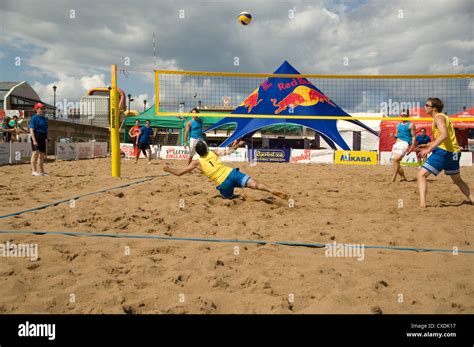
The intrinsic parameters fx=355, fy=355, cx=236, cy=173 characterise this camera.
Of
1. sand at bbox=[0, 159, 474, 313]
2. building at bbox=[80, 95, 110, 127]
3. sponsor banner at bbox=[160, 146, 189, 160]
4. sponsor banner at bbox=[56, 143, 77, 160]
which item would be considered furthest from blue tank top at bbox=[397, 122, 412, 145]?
building at bbox=[80, 95, 110, 127]

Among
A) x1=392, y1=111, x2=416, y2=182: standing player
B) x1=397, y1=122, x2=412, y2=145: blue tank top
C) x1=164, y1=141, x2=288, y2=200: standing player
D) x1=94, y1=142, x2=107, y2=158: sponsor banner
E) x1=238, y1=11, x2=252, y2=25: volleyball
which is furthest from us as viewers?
x1=94, y1=142, x2=107, y2=158: sponsor banner

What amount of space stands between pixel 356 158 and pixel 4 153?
533 inches

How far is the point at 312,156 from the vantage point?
16438 mm

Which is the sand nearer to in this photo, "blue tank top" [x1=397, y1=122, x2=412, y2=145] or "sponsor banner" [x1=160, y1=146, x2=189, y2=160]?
"blue tank top" [x1=397, y1=122, x2=412, y2=145]

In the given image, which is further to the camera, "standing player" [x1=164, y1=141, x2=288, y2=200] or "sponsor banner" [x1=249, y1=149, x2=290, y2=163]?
"sponsor banner" [x1=249, y1=149, x2=290, y2=163]

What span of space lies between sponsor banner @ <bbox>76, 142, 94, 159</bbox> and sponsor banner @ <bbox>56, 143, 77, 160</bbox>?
0.73 ft

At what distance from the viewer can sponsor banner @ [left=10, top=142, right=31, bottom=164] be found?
11.6 m

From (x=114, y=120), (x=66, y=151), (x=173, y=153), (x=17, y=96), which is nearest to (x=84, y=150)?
(x=66, y=151)
